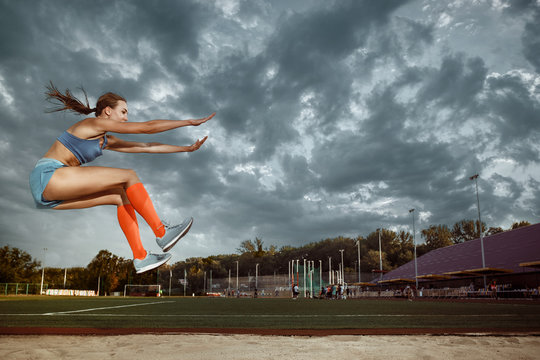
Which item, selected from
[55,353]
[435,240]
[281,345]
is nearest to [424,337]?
[281,345]

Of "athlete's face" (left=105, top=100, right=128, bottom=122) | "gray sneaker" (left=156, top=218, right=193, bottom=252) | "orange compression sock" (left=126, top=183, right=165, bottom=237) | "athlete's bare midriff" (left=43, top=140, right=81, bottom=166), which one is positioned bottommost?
"gray sneaker" (left=156, top=218, right=193, bottom=252)

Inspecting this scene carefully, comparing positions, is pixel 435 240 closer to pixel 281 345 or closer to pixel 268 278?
pixel 268 278

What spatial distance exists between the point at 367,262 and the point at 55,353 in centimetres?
9240

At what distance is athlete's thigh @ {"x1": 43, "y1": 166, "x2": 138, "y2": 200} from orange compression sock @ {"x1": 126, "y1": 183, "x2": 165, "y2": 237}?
0.16 metres

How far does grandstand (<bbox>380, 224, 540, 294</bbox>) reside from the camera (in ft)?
118

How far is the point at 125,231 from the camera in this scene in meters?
3.49

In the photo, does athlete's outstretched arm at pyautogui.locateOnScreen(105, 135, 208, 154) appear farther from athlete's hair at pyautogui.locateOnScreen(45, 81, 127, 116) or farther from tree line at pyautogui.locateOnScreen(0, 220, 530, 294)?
tree line at pyautogui.locateOnScreen(0, 220, 530, 294)

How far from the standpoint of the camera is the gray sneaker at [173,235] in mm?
3139

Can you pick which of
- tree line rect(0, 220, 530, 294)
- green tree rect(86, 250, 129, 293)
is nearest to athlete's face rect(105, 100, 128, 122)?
green tree rect(86, 250, 129, 293)

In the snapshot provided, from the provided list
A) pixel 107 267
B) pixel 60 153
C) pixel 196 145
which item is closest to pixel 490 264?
pixel 107 267

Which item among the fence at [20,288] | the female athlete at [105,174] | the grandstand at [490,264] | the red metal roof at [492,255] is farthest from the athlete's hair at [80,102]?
the fence at [20,288]

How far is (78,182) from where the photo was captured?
9.86 feet

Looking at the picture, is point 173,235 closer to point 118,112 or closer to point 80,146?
point 80,146

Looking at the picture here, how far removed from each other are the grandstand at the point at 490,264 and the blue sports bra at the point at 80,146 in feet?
103
